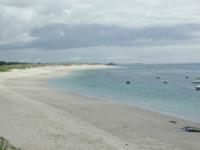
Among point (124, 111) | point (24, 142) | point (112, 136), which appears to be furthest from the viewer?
point (124, 111)

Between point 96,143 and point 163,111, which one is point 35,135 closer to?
point 96,143

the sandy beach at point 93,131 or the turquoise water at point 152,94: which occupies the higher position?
the sandy beach at point 93,131

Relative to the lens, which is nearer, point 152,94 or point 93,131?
point 93,131

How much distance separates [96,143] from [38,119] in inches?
252

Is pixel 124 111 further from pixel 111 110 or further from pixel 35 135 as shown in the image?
pixel 35 135

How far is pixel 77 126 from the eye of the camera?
20.0 metres

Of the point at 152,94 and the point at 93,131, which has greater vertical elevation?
the point at 93,131

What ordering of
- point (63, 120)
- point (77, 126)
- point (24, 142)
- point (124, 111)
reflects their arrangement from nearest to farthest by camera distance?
point (24, 142) → point (77, 126) → point (63, 120) → point (124, 111)

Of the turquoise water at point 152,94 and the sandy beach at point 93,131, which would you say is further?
the turquoise water at point 152,94

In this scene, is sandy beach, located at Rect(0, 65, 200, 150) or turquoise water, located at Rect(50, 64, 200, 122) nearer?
sandy beach, located at Rect(0, 65, 200, 150)

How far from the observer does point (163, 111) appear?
29.8 meters

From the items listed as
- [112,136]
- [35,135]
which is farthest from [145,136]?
[35,135]

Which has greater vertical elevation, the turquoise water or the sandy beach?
the sandy beach

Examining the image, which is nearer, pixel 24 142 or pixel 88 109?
pixel 24 142
